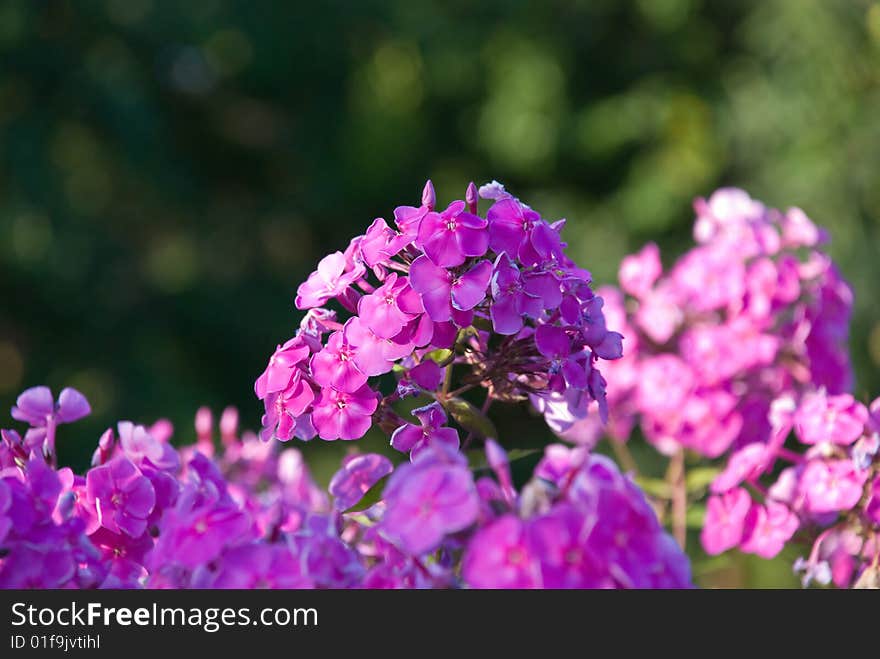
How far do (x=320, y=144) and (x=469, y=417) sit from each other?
733 cm

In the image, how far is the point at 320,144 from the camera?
27.1ft

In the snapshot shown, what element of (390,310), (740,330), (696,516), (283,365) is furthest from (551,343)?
(740,330)

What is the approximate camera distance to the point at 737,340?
6.06 feet

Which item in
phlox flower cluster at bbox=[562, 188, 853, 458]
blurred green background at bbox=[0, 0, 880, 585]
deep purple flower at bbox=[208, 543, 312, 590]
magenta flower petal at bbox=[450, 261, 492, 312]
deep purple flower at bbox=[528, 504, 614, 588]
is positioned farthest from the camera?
blurred green background at bbox=[0, 0, 880, 585]

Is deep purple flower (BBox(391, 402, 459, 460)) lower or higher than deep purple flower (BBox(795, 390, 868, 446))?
lower

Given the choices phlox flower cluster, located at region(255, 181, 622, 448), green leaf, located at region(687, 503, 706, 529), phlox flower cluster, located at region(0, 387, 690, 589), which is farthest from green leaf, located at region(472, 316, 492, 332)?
green leaf, located at region(687, 503, 706, 529)

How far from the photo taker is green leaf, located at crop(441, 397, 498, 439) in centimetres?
115

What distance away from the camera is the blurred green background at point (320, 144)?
645 centimetres

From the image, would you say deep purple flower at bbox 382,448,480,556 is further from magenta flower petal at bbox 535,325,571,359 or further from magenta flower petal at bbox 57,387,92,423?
magenta flower petal at bbox 57,387,92,423

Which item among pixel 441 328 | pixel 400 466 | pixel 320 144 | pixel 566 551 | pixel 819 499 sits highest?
pixel 320 144

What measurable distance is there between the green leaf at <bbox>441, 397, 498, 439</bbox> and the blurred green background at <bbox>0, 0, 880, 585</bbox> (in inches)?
205

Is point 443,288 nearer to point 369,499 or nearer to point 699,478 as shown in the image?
point 369,499
